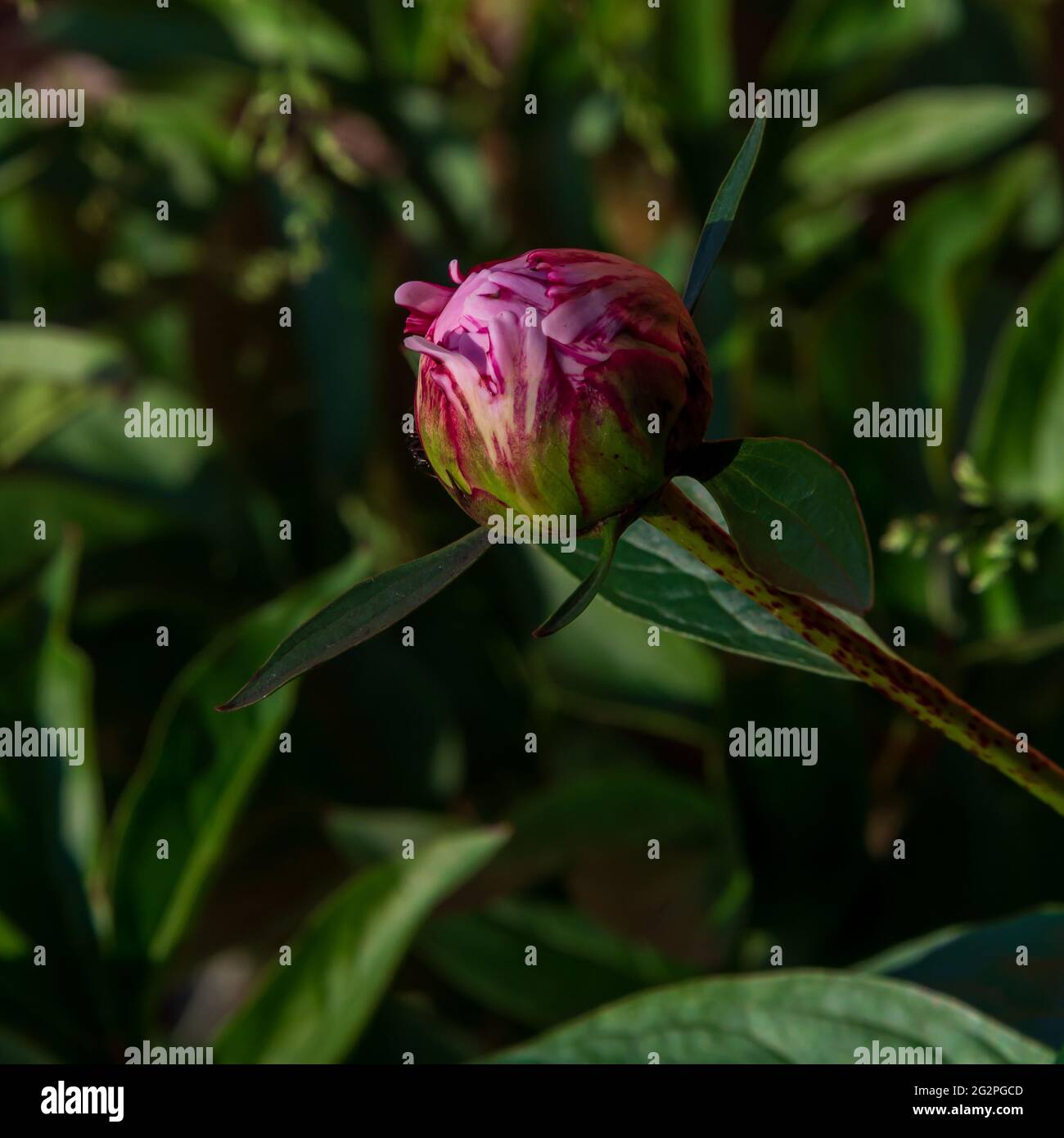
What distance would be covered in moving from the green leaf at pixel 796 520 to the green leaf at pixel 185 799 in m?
0.32

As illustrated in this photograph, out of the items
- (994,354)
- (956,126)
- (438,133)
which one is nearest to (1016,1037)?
(994,354)

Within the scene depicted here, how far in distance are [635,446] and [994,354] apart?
0.68 meters

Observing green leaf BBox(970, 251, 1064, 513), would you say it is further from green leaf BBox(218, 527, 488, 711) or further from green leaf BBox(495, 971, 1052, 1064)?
green leaf BBox(218, 527, 488, 711)

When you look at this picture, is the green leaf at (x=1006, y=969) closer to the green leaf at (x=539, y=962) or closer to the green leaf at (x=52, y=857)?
the green leaf at (x=539, y=962)

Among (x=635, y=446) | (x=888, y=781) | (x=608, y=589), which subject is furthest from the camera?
(x=888, y=781)

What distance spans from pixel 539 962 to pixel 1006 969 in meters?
0.26

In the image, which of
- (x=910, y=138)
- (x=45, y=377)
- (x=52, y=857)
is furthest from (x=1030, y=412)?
(x=45, y=377)

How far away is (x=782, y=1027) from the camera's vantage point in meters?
0.48

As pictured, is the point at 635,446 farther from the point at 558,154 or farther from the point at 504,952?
the point at 558,154

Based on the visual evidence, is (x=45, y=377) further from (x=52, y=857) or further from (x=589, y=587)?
(x=589, y=587)

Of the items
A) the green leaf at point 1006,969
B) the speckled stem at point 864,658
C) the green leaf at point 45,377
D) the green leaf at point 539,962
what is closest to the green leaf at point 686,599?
the speckled stem at point 864,658

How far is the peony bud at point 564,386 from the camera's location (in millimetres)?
302
